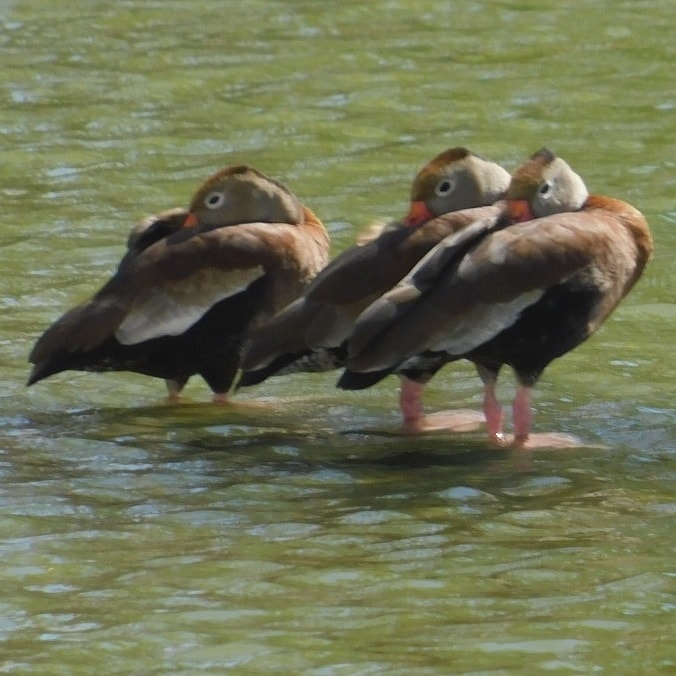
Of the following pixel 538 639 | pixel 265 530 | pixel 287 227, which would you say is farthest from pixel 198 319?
pixel 538 639

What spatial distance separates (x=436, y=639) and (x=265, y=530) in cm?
128

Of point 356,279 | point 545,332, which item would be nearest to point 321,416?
point 356,279

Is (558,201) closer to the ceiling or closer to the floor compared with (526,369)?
closer to the ceiling

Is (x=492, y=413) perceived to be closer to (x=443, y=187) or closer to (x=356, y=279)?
(x=356, y=279)

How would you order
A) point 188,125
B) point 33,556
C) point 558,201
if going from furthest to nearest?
point 188,125, point 558,201, point 33,556

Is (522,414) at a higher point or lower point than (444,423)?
higher

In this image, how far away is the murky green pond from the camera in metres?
5.74

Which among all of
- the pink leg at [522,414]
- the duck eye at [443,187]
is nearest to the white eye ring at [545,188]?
the duck eye at [443,187]

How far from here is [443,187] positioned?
27.2 feet

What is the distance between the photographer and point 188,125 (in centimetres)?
1390

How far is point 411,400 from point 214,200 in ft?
3.77

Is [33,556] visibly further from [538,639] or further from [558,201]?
[558,201]

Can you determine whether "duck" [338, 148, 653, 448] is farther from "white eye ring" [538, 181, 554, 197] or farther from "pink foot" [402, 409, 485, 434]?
"pink foot" [402, 409, 485, 434]

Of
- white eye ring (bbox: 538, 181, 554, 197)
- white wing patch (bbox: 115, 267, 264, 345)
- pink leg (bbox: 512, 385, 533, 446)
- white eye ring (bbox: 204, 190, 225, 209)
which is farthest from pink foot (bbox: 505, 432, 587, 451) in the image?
white eye ring (bbox: 204, 190, 225, 209)
